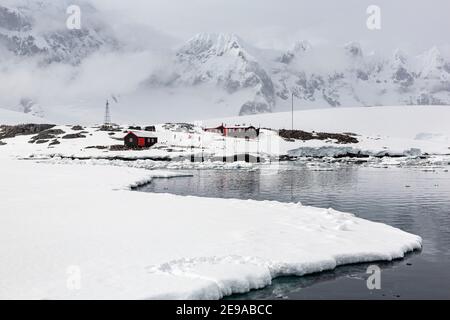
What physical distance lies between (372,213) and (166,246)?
13.1 m

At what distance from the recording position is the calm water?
39.7ft

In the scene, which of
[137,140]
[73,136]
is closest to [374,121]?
[137,140]

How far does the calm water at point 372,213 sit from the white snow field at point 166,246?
1.84ft

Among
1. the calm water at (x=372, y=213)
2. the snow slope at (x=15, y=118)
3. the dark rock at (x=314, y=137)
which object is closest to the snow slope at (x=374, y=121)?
the dark rock at (x=314, y=137)

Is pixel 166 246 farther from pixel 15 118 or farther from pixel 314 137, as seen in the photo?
pixel 15 118

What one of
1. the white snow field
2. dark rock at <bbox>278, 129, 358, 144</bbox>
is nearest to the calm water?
the white snow field

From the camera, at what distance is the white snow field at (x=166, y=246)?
35.8ft

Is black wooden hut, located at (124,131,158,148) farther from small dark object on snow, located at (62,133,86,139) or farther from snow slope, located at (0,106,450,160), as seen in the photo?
small dark object on snow, located at (62,133,86,139)

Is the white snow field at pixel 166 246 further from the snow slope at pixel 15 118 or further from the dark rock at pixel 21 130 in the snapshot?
the snow slope at pixel 15 118

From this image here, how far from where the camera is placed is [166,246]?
46.2 ft

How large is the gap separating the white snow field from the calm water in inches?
22.1

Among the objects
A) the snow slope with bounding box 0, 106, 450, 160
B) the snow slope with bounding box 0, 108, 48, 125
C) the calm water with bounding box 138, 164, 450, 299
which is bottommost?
the calm water with bounding box 138, 164, 450, 299

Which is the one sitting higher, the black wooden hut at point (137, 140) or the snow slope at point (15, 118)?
the snow slope at point (15, 118)

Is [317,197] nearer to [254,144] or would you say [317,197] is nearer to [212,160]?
[212,160]
